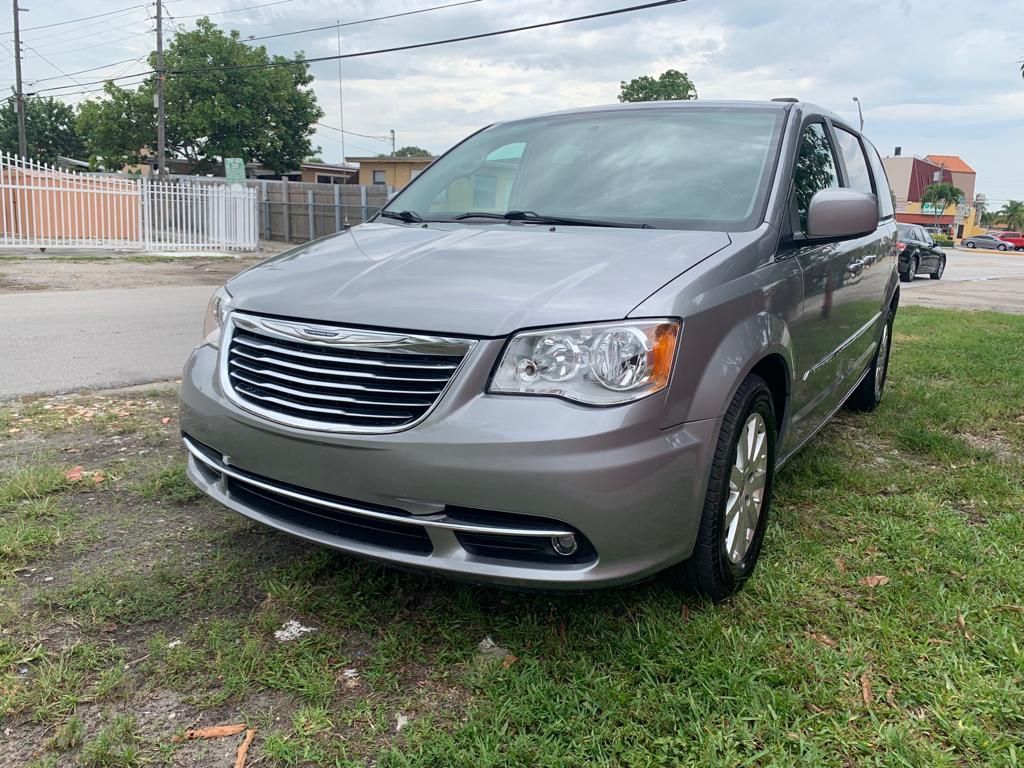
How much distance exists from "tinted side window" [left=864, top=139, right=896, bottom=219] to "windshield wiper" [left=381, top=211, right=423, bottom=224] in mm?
3003

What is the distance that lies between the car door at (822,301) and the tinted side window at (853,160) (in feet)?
0.93

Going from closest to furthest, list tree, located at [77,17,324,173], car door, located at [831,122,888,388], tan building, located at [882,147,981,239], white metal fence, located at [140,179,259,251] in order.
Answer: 1. car door, located at [831,122,888,388]
2. white metal fence, located at [140,179,259,251]
3. tree, located at [77,17,324,173]
4. tan building, located at [882,147,981,239]

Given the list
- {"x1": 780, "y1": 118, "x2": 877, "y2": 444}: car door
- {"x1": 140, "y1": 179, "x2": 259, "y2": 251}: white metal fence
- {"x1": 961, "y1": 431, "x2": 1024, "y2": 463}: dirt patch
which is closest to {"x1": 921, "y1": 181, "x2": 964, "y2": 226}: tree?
{"x1": 140, "y1": 179, "x2": 259, "y2": 251}: white metal fence

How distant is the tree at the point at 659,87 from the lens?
204ft

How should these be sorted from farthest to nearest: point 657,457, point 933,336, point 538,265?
point 933,336, point 538,265, point 657,457

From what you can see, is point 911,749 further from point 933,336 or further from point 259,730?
point 933,336

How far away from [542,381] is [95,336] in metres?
6.61

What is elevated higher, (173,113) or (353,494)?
(173,113)

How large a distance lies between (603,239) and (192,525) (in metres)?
1.99

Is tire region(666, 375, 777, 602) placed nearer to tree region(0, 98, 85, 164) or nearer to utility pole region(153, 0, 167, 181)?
utility pole region(153, 0, 167, 181)

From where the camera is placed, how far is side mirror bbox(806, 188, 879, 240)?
3092 mm

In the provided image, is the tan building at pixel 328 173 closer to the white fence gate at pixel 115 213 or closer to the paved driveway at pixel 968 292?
the white fence gate at pixel 115 213

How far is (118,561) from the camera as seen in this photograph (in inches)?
119

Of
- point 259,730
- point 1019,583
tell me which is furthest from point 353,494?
point 1019,583
